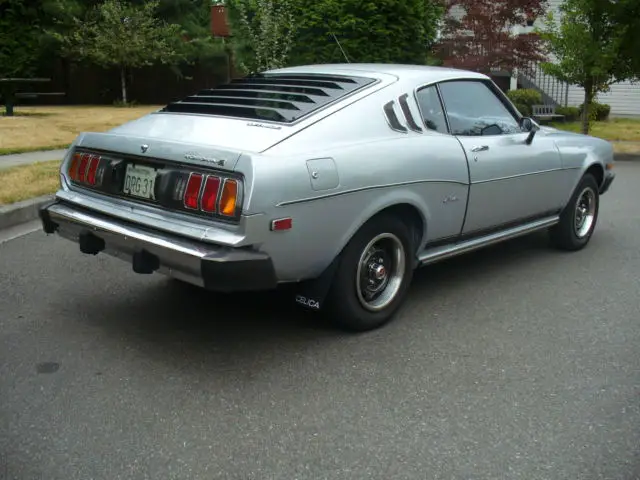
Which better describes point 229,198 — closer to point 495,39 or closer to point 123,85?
point 495,39

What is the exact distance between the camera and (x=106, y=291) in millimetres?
4988

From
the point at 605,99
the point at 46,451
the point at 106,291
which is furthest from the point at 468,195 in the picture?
the point at 605,99

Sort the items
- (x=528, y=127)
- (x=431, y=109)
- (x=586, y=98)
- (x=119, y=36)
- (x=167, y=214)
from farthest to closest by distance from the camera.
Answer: (x=119, y=36) → (x=586, y=98) → (x=528, y=127) → (x=431, y=109) → (x=167, y=214)

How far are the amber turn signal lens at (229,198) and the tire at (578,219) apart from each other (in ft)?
11.4

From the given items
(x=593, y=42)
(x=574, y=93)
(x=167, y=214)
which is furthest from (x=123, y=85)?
(x=167, y=214)

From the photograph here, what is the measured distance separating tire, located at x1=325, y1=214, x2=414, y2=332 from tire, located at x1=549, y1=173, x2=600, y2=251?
7.29 ft

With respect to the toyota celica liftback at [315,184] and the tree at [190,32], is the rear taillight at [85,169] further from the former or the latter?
the tree at [190,32]

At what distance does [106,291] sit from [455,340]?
2.43 m

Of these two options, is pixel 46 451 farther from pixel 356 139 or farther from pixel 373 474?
pixel 356 139

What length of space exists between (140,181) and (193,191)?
1.57 feet

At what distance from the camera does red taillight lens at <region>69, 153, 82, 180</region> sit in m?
4.48

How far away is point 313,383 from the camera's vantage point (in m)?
3.57

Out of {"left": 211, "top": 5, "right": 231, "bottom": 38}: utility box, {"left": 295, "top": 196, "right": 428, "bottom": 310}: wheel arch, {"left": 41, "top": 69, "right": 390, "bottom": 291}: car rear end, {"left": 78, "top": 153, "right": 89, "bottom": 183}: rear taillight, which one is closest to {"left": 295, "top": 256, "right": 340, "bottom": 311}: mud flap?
{"left": 295, "top": 196, "right": 428, "bottom": 310}: wheel arch

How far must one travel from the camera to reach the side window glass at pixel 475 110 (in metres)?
4.91
